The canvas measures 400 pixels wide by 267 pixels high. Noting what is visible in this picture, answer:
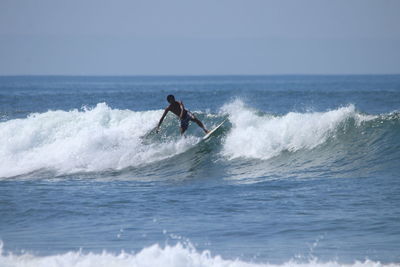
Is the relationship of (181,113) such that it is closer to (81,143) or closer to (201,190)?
(81,143)

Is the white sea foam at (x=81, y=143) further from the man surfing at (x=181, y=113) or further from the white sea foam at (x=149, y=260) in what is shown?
the white sea foam at (x=149, y=260)

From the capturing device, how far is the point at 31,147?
1852 cm

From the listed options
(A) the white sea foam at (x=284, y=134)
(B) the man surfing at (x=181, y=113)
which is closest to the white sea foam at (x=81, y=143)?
(B) the man surfing at (x=181, y=113)

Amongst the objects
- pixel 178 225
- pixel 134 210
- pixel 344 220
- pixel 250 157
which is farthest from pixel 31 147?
pixel 344 220

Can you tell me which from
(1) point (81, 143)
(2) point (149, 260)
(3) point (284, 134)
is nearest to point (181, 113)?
(3) point (284, 134)

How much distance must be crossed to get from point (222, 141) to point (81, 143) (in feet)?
14.0

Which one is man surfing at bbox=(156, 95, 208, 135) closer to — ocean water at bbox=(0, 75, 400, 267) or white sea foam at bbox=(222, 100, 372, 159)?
ocean water at bbox=(0, 75, 400, 267)

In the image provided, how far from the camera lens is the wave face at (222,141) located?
49.0 ft

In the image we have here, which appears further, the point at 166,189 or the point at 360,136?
the point at 360,136

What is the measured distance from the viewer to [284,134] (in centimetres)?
1596

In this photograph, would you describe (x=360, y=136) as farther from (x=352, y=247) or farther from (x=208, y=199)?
(x=352, y=247)

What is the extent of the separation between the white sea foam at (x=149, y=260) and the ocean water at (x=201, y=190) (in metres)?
0.02

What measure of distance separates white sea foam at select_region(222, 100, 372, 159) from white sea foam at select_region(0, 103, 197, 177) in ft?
4.69

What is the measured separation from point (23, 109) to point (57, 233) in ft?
87.2
